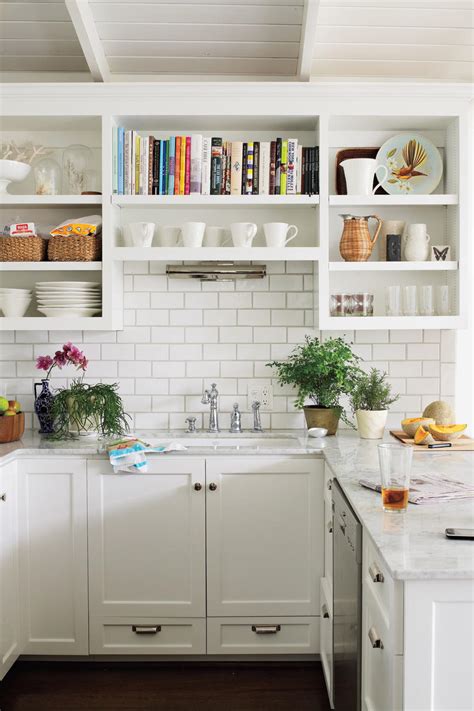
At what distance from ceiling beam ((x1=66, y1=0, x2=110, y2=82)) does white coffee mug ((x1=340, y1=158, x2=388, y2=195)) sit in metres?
1.20

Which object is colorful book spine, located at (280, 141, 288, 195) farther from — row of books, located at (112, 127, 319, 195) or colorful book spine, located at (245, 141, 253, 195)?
colorful book spine, located at (245, 141, 253, 195)

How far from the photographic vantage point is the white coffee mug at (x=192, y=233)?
3.18 meters

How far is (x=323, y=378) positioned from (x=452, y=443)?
64 cm

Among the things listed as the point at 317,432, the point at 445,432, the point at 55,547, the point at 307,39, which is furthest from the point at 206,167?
the point at 55,547

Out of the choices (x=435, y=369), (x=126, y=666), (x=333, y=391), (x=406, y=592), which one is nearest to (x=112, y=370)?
(x=333, y=391)

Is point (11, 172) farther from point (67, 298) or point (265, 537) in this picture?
point (265, 537)

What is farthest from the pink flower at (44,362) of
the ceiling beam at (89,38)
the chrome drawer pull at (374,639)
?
the chrome drawer pull at (374,639)

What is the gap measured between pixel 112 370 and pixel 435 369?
1626 mm

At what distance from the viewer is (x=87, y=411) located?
3131mm

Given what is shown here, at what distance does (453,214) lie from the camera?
3.28 m

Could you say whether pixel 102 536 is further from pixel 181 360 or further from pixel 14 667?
pixel 181 360

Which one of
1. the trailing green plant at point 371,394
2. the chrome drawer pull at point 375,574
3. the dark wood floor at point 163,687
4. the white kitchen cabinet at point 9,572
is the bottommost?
the dark wood floor at point 163,687

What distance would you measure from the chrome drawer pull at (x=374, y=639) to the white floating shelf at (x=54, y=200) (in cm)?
223

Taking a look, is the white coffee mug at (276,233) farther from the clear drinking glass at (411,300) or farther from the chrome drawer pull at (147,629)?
the chrome drawer pull at (147,629)
